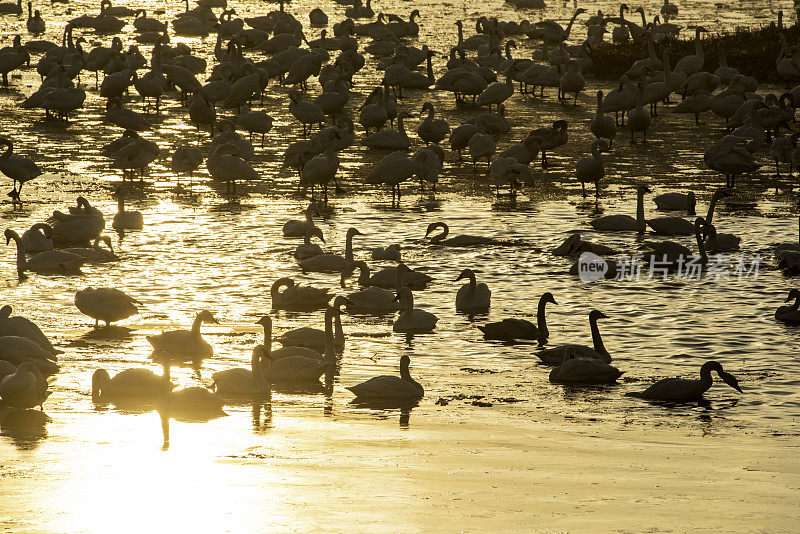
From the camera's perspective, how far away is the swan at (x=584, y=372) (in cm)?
1329

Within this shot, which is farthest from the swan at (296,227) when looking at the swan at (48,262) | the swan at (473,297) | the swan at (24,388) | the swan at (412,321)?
the swan at (24,388)

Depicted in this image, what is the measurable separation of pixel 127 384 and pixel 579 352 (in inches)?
190

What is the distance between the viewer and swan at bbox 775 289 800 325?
15812 millimetres

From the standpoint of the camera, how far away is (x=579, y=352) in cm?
1388

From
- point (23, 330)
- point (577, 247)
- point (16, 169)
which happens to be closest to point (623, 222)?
point (577, 247)

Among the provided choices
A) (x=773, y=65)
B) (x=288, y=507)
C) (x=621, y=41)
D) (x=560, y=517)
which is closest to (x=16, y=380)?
(x=288, y=507)

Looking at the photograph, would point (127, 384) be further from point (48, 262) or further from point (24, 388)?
point (48, 262)

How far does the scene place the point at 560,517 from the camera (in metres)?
9.59

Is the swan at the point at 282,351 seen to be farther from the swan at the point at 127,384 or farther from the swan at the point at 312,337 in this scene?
the swan at the point at 127,384

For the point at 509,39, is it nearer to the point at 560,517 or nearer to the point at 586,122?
the point at 586,122

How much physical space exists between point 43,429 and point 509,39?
3593 cm

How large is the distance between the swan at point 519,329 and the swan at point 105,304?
4.31 meters

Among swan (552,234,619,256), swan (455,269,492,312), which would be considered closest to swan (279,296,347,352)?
swan (455,269,492,312)

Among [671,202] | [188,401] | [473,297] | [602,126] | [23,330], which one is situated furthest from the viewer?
[602,126]
